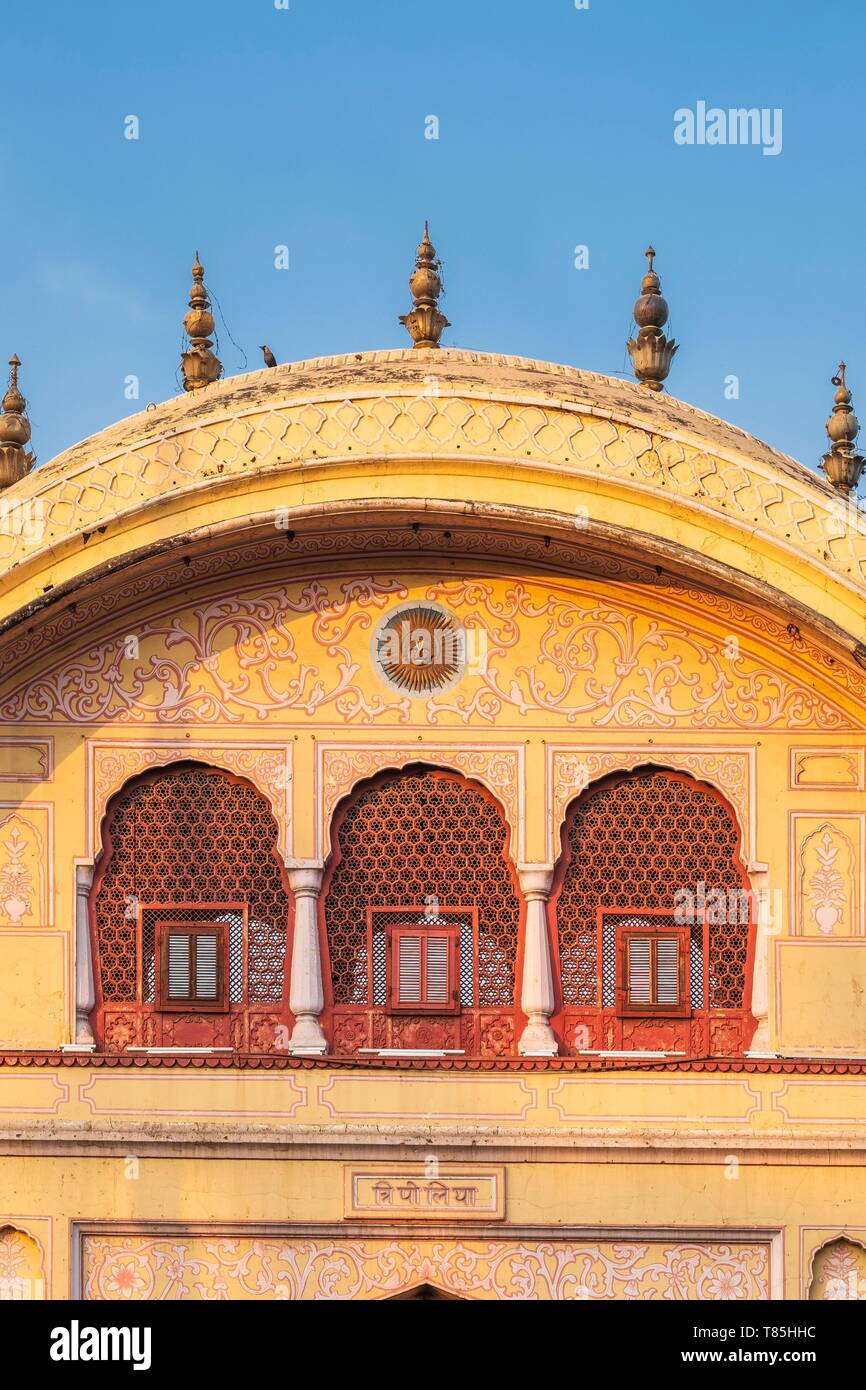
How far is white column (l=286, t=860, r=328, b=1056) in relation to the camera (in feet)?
36.3

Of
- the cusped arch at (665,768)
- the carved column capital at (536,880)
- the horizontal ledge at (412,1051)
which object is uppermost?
the cusped arch at (665,768)

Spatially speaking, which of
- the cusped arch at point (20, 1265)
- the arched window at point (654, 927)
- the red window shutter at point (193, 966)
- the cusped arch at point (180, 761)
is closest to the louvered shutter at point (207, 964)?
the red window shutter at point (193, 966)

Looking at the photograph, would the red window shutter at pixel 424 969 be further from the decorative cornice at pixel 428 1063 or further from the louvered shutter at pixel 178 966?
the louvered shutter at pixel 178 966

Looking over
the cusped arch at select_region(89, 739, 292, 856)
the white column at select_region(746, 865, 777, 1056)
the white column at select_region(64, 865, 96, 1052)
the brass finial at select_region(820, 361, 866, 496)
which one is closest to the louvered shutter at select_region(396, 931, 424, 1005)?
the cusped arch at select_region(89, 739, 292, 856)

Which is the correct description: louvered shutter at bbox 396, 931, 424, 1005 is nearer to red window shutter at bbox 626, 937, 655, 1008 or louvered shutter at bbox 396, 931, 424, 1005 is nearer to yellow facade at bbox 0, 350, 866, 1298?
yellow facade at bbox 0, 350, 866, 1298

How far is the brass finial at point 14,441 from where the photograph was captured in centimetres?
1265

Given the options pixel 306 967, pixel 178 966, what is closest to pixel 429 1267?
pixel 306 967

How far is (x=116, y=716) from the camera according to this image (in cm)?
1137

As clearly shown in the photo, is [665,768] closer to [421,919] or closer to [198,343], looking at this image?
[421,919]

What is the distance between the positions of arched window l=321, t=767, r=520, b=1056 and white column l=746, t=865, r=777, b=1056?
Result: 116 centimetres

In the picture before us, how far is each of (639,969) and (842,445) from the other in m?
3.76

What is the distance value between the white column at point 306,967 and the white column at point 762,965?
209cm

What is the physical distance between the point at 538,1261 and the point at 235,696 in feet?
10.2
